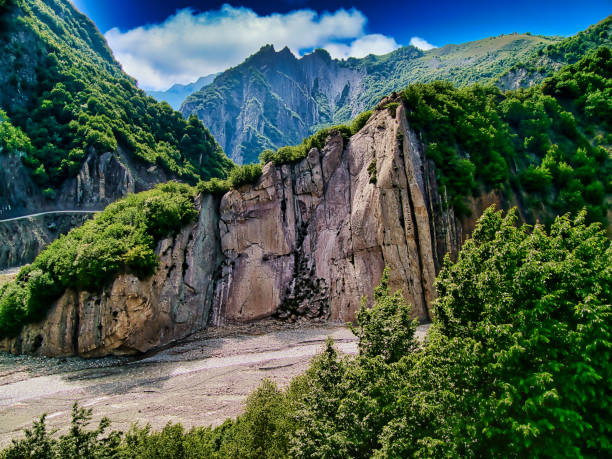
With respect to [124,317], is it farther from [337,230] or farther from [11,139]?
A: [11,139]

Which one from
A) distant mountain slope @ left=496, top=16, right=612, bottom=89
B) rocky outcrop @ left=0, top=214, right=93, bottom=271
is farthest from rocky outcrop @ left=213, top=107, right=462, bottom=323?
distant mountain slope @ left=496, top=16, right=612, bottom=89

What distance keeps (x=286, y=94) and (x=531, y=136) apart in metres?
171

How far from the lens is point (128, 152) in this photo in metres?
64.9

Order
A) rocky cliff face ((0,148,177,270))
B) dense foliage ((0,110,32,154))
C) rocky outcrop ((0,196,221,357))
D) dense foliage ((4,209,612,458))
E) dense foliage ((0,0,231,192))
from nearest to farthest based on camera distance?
dense foliage ((4,209,612,458)) → rocky outcrop ((0,196,221,357)) → rocky cliff face ((0,148,177,270)) → dense foliage ((0,110,32,154)) → dense foliage ((0,0,231,192))

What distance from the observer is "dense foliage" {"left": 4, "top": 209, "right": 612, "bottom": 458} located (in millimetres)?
8203

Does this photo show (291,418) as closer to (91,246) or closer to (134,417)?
(134,417)

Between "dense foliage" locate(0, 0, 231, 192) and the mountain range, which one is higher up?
the mountain range

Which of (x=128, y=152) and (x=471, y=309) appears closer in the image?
A: (x=471, y=309)

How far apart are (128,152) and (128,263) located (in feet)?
141

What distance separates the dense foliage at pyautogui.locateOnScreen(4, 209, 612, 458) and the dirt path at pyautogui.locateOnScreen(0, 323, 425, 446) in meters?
10.0

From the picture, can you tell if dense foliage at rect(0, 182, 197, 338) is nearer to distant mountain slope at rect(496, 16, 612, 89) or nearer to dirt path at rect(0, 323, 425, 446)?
dirt path at rect(0, 323, 425, 446)

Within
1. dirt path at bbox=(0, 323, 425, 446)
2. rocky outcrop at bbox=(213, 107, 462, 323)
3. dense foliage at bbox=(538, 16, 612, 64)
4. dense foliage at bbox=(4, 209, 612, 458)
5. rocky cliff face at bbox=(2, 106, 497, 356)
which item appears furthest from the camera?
dense foliage at bbox=(538, 16, 612, 64)

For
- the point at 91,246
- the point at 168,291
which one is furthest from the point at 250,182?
the point at 91,246

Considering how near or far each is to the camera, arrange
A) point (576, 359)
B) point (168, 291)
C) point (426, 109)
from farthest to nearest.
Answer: point (426, 109), point (168, 291), point (576, 359)
